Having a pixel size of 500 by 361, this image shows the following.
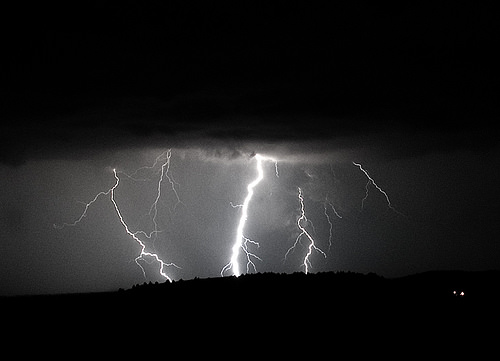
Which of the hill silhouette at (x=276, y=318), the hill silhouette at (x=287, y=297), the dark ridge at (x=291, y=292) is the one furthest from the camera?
the dark ridge at (x=291, y=292)

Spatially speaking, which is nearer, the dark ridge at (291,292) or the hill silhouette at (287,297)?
the hill silhouette at (287,297)

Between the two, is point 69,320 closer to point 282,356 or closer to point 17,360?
point 17,360

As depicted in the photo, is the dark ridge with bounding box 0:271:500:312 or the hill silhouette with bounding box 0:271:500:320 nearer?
the hill silhouette with bounding box 0:271:500:320

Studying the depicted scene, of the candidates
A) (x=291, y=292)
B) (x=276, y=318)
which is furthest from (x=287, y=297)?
(x=276, y=318)

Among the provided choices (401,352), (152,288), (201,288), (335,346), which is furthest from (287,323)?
(152,288)

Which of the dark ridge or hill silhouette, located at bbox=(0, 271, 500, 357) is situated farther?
the dark ridge

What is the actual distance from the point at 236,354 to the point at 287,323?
9.35ft

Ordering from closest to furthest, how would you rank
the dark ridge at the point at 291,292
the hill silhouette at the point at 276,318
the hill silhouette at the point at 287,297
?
the hill silhouette at the point at 276,318
the hill silhouette at the point at 287,297
the dark ridge at the point at 291,292

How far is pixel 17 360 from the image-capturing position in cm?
1947

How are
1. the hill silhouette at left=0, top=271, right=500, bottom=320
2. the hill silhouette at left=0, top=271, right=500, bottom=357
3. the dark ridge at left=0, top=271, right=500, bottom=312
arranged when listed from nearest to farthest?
1. the hill silhouette at left=0, top=271, right=500, bottom=357
2. the hill silhouette at left=0, top=271, right=500, bottom=320
3. the dark ridge at left=0, top=271, right=500, bottom=312

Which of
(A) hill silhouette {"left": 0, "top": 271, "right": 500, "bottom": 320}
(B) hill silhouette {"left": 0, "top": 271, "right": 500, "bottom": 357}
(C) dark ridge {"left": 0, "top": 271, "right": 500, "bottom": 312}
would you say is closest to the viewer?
(B) hill silhouette {"left": 0, "top": 271, "right": 500, "bottom": 357}

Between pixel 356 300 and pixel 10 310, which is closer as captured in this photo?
pixel 356 300

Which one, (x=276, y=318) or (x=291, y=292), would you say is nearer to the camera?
(x=276, y=318)

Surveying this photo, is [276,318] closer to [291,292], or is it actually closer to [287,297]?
[287,297]
